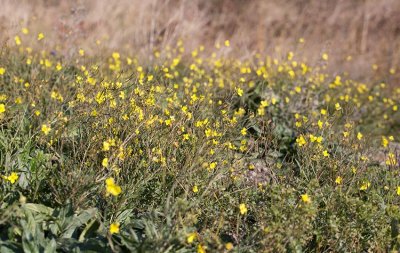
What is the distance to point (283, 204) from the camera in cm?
290

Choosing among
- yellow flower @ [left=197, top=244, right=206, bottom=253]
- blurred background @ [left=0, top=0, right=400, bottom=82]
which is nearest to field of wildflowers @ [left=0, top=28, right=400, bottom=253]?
yellow flower @ [left=197, top=244, right=206, bottom=253]

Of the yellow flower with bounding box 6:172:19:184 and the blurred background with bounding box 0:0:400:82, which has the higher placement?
the yellow flower with bounding box 6:172:19:184

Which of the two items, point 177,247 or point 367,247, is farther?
point 367,247

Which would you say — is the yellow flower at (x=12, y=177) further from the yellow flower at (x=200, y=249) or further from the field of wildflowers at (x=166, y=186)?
the yellow flower at (x=200, y=249)

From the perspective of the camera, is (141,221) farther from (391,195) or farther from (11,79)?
(11,79)

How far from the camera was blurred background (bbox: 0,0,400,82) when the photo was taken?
22.5ft

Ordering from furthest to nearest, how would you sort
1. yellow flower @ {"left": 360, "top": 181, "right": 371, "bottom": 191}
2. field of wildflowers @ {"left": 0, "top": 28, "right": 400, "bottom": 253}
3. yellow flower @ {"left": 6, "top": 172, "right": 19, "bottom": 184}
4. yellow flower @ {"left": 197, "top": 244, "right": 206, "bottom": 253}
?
yellow flower @ {"left": 360, "top": 181, "right": 371, "bottom": 191} < yellow flower @ {"left": 6, "top": 172, "right": 19, "bottom": 184} < field of wildflowers @ {"left": 0, "top": 28, "right": 400, "bottom": 253} < yellow flower @ {"left": 197, "top": 244, "right": 206, "bottom": 253}

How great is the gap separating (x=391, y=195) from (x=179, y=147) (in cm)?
142

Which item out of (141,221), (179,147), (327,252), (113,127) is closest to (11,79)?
(113,127)

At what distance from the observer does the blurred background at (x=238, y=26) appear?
6.86 metres

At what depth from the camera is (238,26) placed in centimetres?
991

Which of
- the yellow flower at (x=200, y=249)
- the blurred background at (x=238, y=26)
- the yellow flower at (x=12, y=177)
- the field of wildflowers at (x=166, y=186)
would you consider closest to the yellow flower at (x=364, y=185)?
the field of wildflowers at (x=166, y=186)

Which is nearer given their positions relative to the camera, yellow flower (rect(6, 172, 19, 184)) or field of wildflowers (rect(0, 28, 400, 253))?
field of wildflowers (rect(0, 28, 400, 253))

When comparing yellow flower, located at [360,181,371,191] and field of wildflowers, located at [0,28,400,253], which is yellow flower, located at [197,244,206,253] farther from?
yellow flower, located at [360,181,371,191]
